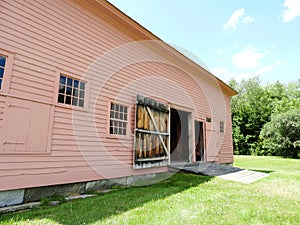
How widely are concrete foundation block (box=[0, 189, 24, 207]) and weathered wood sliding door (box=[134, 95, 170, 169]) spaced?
3.05 m

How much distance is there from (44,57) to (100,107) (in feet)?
5.93

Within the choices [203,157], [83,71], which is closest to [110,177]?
[83,71]

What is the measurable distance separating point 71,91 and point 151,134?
9.63 ft

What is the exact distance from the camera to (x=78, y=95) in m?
5.05

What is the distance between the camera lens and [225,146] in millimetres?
11828

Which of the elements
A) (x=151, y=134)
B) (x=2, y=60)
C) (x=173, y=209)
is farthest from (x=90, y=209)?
(x=151, y=134)

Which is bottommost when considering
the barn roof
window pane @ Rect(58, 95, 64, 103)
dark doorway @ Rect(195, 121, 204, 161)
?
dark doorway @ Rect(195, 121, 204, 161)

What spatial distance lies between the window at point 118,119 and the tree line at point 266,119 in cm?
2018

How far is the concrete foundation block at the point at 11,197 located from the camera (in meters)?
3.53

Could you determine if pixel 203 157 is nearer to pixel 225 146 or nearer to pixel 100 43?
pixel 225 146

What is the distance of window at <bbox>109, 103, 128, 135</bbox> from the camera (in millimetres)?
5789

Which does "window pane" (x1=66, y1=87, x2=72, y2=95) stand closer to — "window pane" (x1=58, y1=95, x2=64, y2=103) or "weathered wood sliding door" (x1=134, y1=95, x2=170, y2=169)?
"window pane" (x1=58, y1=95, x2=64, y2=103)

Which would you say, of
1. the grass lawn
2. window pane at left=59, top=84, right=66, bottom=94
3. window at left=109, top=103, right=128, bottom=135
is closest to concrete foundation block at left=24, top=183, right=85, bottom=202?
the grass lawn

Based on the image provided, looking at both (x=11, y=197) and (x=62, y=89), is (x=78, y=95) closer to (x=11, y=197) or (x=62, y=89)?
(x=62, y=89)
